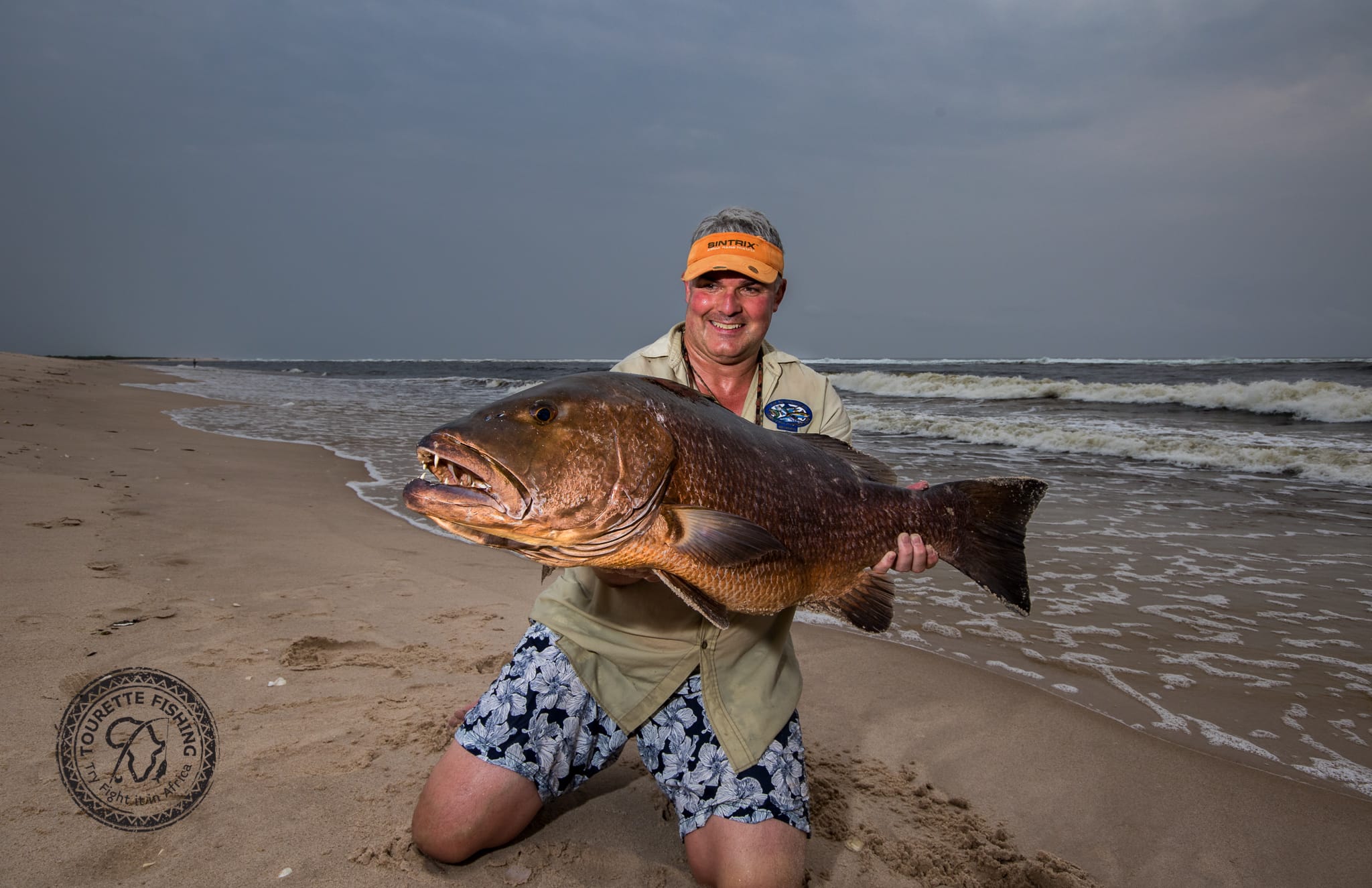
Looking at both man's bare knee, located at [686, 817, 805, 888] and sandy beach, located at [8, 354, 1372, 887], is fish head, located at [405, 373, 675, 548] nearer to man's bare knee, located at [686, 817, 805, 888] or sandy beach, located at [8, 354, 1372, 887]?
man's bare knee, located at [686, 817, 805, 888]

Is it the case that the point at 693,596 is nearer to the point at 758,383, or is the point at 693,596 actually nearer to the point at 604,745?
the point at 604,745

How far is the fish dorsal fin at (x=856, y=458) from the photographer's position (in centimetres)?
270

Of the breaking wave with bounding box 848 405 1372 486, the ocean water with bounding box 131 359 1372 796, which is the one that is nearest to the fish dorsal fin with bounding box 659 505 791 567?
the ocean water with bounding box 131 359 1372 796

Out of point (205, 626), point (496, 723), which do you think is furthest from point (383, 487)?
point (496, 723)

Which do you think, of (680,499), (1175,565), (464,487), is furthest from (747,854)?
(1175,565)

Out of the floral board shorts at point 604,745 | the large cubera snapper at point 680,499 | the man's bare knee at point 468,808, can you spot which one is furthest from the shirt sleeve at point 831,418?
the man's bare knee at point 468,808

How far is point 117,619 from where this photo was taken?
3764mm

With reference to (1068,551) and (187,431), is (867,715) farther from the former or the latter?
(187,431)

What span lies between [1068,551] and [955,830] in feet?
14.6

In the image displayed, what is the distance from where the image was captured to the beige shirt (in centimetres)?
267

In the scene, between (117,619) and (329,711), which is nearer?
(329,711)

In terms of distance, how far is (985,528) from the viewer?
2795 mm

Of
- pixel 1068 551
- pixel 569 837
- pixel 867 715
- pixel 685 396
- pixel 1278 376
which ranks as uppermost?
pixel 1278 376

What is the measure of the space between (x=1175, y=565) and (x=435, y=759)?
19.5ft
